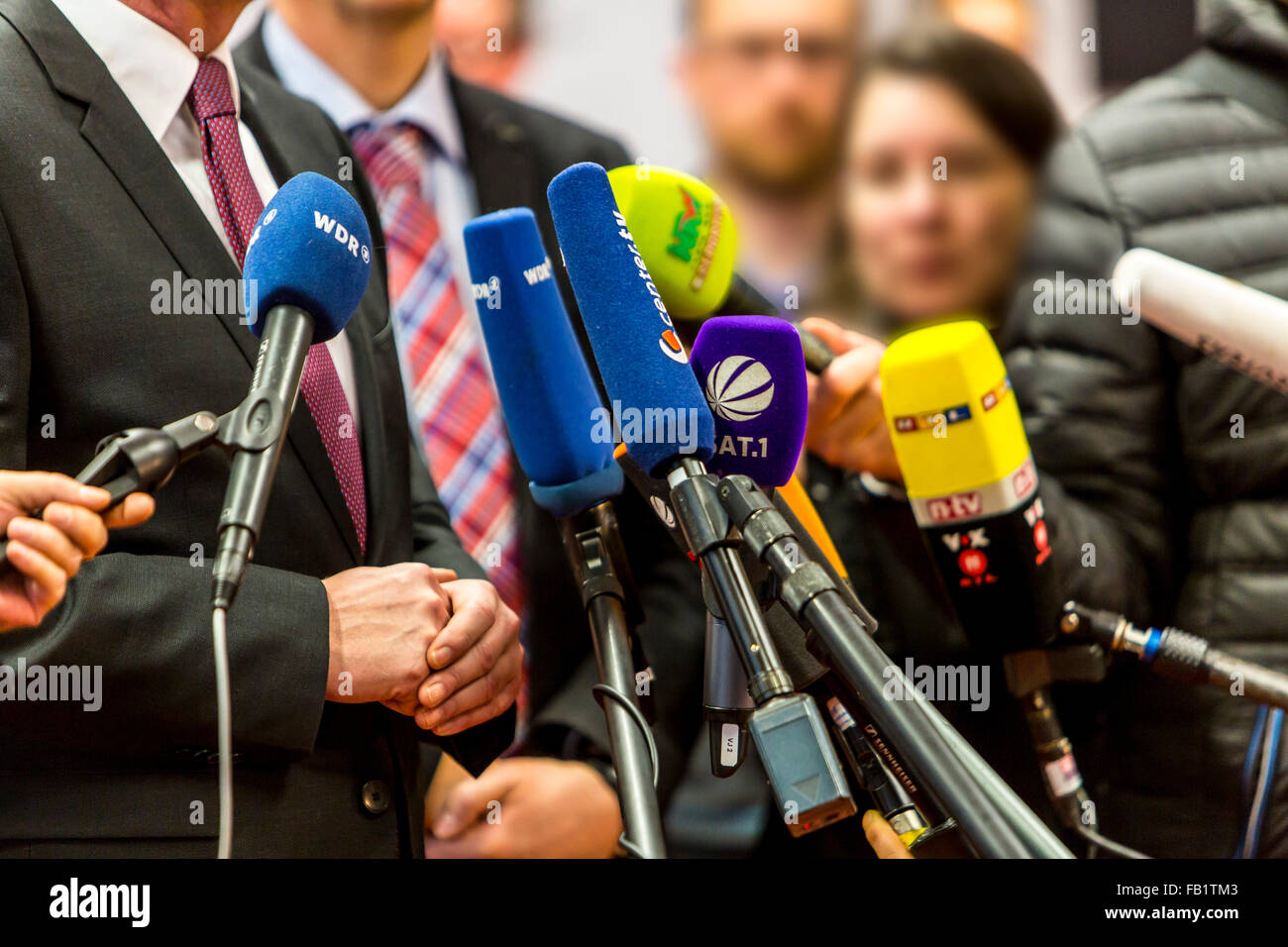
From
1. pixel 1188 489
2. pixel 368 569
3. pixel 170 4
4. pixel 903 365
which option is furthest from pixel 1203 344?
pixel 170 4

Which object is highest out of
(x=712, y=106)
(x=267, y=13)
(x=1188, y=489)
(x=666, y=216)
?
(x=267, y=13)

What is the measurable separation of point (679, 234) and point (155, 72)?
458 millimetres

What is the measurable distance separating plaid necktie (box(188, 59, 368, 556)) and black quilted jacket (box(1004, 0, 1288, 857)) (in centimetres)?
77

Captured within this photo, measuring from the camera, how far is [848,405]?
122 cm

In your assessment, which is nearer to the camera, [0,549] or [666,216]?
[0,549]

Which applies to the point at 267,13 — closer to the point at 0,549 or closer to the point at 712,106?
the point at 712,106

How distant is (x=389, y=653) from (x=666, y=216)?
414 mm

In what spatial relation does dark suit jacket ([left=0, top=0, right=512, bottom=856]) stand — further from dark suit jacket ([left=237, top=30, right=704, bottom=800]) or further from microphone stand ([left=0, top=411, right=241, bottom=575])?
dark suit jacket ([left=237, top=30, right=704, bottom=800])

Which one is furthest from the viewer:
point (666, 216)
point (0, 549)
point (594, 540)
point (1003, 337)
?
point (1003, 337)

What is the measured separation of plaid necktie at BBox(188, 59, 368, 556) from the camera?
105 centimetres

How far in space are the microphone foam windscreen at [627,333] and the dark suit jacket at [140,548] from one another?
30 cm

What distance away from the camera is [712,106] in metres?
1.88

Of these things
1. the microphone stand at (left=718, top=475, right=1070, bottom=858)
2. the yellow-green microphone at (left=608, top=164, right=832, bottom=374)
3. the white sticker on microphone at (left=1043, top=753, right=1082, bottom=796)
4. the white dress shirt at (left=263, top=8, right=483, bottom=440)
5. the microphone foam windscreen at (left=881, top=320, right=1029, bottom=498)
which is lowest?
the white sticker on microphone at (left=1043, top=753, right=1082, bottom=796)

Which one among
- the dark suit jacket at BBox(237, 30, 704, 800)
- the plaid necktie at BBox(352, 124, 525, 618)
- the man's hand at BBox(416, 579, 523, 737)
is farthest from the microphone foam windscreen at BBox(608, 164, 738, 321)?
the plaid necktie at BBox(352, 124, 525, 618)
